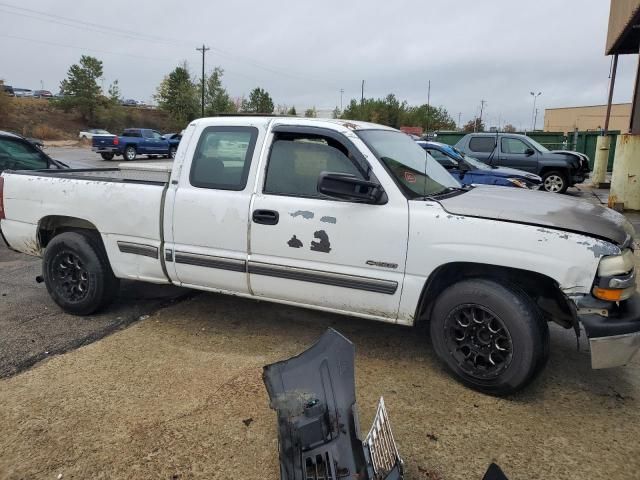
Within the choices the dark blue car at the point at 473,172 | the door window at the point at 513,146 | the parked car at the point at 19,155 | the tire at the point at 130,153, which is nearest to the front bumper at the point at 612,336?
the dark blue car at the point at 473,172

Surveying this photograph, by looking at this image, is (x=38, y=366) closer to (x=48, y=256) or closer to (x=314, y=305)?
(x=48, y=256)

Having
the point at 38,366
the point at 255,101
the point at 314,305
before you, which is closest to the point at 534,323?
the point at 314,305

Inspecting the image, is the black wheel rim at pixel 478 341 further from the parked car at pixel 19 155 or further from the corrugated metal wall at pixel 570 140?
the corrugated metal wall at pixel 570 140

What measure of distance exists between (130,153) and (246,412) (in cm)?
2710

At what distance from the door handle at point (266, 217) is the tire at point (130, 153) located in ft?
84.9

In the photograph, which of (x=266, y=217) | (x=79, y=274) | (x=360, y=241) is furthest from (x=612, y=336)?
(x=79, y=274)

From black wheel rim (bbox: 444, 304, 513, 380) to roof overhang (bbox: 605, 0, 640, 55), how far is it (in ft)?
37.2

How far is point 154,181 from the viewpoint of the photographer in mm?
4207

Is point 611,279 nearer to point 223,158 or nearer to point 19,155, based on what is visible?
point 223,158

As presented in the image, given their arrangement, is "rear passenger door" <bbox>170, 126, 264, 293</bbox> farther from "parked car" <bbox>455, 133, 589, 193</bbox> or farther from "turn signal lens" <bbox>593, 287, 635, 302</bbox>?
"parked car" <bbox>455, 133, 589, 193</bbox>

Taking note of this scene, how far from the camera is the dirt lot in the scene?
258cm

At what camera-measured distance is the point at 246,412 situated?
301 cm

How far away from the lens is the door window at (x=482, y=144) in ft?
46.3

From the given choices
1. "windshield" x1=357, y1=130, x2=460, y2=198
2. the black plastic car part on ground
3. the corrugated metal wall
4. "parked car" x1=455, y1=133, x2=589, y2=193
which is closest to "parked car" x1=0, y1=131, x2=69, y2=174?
"windshield" x1=357, y1=130, x2=460, y2=198
